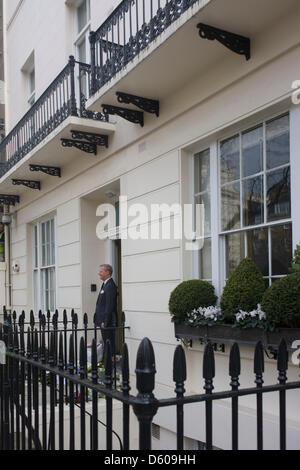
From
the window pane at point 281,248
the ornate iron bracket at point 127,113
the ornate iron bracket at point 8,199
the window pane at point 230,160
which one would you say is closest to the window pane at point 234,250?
the window pane at point 281,248

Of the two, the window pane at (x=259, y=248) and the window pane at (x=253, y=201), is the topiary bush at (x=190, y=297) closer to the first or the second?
the window pane at (x=259, y=248)

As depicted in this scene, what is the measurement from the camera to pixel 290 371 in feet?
12.4

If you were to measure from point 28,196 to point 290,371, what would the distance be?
8.35 meters

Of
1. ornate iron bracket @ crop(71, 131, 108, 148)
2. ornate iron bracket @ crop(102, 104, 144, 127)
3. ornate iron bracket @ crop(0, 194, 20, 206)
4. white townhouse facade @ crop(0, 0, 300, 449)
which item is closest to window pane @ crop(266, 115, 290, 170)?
white townhouse facade @ crop(0, 0, 300, 449)

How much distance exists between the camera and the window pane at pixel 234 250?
186 inches

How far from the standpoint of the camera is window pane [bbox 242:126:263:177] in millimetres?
4523

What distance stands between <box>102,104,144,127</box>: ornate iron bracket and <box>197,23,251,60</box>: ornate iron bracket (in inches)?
71.1

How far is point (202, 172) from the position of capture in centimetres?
538

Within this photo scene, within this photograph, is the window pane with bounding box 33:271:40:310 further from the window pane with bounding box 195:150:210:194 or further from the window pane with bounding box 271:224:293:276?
the window pane with bounding box 271:224:293:276

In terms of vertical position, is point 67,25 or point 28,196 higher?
point 67,25

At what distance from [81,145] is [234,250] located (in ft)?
11.8

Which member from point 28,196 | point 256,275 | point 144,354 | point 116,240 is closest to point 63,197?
point 116,240

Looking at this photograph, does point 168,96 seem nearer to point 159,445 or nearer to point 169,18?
point 169,18

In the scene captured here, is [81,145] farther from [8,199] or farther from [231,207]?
[8,199]
